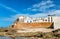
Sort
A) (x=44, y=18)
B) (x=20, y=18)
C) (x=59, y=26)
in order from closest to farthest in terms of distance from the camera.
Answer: (x=59, y=26) → (x=44, y=18) → (x=20, y=18)

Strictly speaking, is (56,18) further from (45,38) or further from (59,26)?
(45,38)

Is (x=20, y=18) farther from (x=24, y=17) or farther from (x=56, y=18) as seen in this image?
(x=56, y=18)


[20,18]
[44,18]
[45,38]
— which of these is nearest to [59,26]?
[45,38]

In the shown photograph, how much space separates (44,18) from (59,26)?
42929 millimetres

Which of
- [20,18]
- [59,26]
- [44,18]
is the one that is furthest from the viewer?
[20,18]

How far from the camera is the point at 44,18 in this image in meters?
96.2

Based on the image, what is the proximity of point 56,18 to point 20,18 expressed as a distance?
5146 centimetres

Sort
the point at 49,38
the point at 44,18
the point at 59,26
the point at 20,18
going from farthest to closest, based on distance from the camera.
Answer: the point at 20,18
the point at 44,18
the point at 59,26
the point at 49,38

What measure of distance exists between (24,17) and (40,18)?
44.3ft

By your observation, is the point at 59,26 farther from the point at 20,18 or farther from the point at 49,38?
the point at 20,18

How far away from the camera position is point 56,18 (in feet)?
184

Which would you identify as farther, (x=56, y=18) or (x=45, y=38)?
(x=56, y=18)

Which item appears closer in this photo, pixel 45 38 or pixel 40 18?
pixel 45 38

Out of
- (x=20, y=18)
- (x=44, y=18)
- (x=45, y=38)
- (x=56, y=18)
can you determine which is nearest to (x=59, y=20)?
(x=56, y=18)
